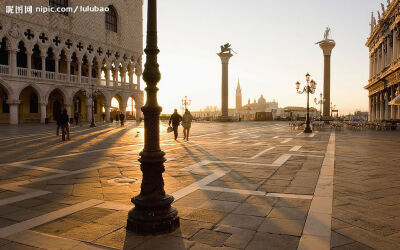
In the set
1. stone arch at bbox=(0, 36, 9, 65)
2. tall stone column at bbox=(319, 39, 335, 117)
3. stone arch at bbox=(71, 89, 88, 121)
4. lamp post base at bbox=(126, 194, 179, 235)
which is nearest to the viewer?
lamp post base at bbox=(126, 194, 179, 235)

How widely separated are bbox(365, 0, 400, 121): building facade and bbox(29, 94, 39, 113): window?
3766 cm

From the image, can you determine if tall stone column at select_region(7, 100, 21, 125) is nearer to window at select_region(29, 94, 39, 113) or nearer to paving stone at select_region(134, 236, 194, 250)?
window at select_region(29, 94, 39, 113)

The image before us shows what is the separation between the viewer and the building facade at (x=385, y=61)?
31288mm

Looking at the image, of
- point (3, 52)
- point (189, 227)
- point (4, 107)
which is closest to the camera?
point (189, 227)

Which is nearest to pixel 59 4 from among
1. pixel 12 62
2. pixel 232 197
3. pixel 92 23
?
pixel 92 23

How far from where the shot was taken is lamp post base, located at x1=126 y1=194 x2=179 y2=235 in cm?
320

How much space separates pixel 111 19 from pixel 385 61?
35.7m

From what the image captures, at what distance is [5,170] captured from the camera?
6605mm

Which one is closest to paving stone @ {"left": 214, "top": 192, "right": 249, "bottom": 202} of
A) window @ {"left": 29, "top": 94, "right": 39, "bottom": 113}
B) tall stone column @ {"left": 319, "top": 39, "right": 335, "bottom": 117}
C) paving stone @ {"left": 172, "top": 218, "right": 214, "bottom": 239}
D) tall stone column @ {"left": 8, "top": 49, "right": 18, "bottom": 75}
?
paving stone @ {"left": 172, "top": 218, "right": 214, "bottom": 239}

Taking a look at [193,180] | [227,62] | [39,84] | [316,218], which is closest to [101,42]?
[39,84]

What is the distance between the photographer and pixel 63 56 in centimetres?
3575

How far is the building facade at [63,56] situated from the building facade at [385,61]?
3087 cm

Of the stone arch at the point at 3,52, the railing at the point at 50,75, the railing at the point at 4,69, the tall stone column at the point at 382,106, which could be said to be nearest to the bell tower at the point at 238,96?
the tall stone column at the point at 382,106

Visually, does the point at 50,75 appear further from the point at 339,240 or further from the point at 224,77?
the point at 339,240
